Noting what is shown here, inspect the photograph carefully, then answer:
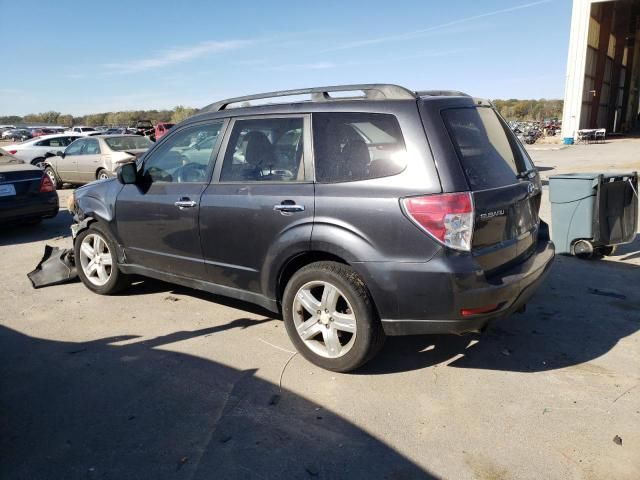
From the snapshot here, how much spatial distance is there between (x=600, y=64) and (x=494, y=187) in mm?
42294

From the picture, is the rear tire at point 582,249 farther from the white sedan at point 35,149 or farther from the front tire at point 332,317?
the white sedan at point 35,149

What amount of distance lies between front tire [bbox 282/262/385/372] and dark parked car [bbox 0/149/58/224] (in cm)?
649

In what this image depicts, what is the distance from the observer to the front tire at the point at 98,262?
16.7ft

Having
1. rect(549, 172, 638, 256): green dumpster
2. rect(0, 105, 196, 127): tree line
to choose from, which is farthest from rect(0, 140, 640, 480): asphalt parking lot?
rect(0, 105, 196, 127): tree line

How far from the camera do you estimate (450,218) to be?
2.95 meters

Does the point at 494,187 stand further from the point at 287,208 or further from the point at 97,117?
the point at 97,117

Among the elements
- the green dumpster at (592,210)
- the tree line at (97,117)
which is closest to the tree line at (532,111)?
the tree line at (97,117)

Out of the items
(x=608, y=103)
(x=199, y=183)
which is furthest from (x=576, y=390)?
(x=608, y=103)

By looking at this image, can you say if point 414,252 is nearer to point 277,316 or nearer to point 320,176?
point 320,176

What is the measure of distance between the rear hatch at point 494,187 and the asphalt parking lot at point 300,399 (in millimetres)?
894

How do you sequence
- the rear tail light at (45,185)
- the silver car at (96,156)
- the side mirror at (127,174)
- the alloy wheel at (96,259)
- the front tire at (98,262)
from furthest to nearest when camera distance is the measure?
the silver car at (96,156) → the rear tail light at (45,185) → the alloy wheel at (96,259) → the front tire at (98,262) → the side mirror at (127,174)

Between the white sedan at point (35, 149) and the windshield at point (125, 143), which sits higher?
the windshield at point (125, 143)

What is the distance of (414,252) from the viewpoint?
9.96 ft

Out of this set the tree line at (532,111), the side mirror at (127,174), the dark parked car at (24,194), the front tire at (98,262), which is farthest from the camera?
the tree line at (532,111)
